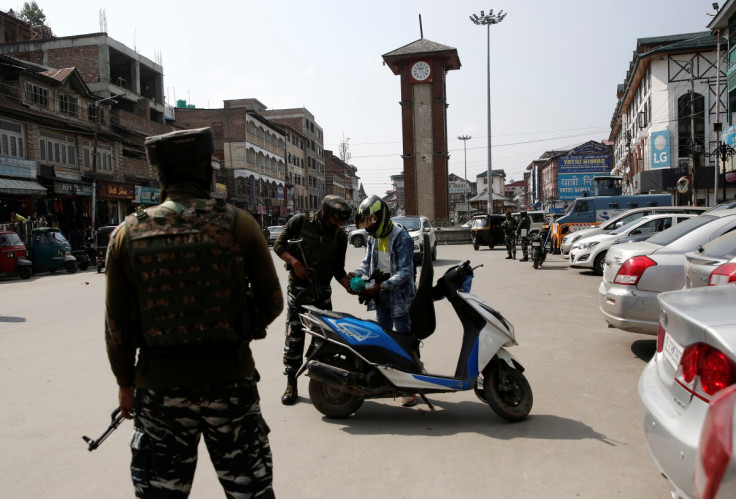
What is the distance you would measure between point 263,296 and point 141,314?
0.46 meters

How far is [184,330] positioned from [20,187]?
89.8 feet

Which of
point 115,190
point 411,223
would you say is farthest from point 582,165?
point 115,190

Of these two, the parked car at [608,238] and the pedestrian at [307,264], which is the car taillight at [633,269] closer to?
the pedestrian at [307,264]

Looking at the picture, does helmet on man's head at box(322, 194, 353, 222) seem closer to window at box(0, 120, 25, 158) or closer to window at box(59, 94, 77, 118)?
window at box(0, 120, 25, 158)

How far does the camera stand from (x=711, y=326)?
2.40 meters

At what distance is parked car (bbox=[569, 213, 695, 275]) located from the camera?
14.5m

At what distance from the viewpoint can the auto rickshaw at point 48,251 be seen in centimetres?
2058

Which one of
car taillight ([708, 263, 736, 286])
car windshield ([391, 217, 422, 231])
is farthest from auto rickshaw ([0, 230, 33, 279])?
car taillight ([708, 263, 736, 286])

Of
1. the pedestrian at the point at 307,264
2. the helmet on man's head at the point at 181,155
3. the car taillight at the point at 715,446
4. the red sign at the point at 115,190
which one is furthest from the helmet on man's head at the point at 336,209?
the red sign at the point at 115,190

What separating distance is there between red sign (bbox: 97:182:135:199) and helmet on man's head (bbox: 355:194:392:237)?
30563 mm

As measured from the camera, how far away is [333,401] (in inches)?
180

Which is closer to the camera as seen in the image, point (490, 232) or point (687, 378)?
point (687, 378)

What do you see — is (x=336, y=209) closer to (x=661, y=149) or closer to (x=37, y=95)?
(x=37, y=95)

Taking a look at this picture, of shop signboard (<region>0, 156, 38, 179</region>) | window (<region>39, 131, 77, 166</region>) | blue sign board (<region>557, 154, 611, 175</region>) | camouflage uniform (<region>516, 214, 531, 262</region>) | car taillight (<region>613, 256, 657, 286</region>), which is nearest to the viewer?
car taillight (<region>613, 256, 657, 286</region>)
